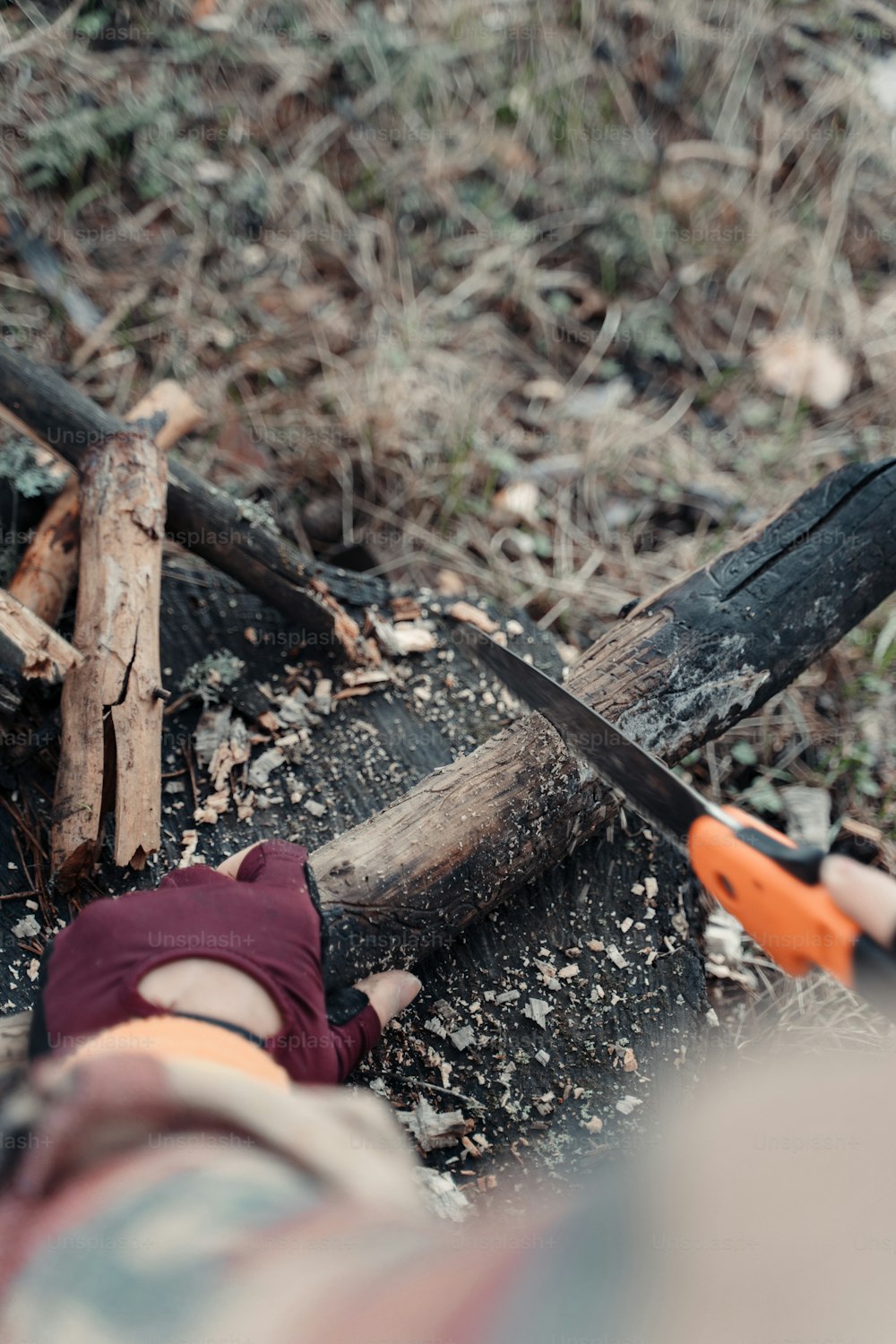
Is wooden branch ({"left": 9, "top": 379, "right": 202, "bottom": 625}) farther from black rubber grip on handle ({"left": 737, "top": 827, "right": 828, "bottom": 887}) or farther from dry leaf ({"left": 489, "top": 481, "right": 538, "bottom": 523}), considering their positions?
black rubber grip on handle ({"left": 737, "top": 827, "right": 828, "bottom": 887})

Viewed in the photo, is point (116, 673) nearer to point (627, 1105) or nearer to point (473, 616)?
point (473, 616)

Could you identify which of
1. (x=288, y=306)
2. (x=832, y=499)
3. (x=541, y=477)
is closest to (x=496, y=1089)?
(x=832, y=499)

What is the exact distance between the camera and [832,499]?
2174 millimetres

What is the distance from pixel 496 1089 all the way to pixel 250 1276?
3.14 feet

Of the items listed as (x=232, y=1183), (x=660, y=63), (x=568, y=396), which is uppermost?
(x=660, y=63)

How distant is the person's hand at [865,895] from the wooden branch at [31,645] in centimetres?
162

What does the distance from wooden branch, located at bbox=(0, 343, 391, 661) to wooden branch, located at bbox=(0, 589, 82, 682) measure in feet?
1.52

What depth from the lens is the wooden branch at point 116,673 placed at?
1.97 m

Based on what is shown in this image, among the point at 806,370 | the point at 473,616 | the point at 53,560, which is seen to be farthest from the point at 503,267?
the point at 53,560

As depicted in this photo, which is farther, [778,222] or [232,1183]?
[778,222]

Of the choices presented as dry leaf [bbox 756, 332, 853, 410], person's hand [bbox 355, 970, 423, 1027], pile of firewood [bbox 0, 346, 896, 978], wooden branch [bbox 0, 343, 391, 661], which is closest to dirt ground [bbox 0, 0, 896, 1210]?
dry leaf [bbox 756, 332, 853, 410]

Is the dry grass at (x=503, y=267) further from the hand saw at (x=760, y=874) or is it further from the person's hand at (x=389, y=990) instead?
the person's hand at (x=389, y=990)

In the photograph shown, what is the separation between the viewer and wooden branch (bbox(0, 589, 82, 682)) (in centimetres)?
194

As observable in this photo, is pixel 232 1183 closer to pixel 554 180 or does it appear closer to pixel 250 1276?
pixel 250 1276
